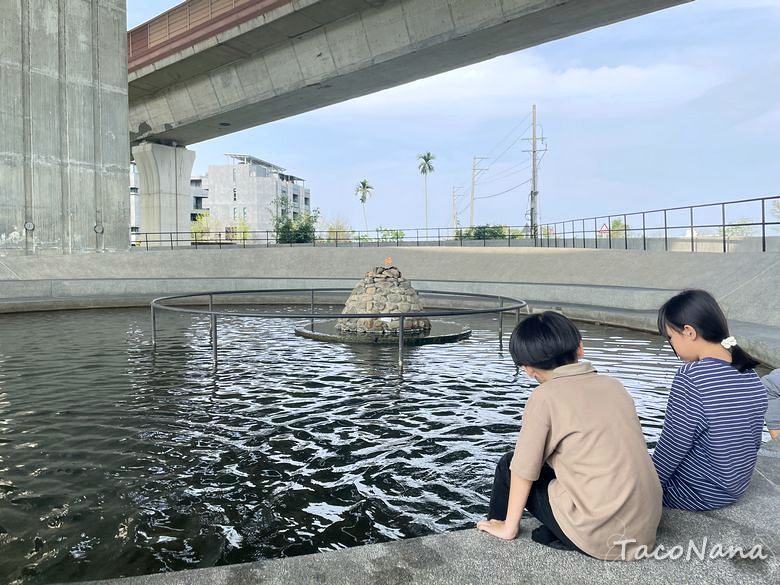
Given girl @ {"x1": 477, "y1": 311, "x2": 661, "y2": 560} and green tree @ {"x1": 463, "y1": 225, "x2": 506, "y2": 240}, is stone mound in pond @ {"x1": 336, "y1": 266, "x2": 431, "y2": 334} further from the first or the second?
green tree @ {"x1": 463, "y1": 225, "x2": 506, "y2": 240}

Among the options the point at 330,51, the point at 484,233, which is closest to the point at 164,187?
the point at 330,51

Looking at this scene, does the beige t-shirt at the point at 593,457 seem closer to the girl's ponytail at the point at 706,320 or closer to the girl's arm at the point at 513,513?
the girl's arm at the point at 513,513

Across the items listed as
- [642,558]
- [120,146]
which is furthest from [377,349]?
[120,146]

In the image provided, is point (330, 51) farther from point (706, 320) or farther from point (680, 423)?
point (680, 423)

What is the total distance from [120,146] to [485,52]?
16.7 meters

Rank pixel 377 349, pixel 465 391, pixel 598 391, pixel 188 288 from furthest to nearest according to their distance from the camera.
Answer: pixel 188 288 → pixel 377 349 → pixel 465 391 → pixel 598 391

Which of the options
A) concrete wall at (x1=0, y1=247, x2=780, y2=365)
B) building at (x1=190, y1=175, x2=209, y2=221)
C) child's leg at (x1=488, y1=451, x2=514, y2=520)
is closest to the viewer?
child's leg at (x1=488, y1=451, x2=514, y2=520)

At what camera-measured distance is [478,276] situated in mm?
24703

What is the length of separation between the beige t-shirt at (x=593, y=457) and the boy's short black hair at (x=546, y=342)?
81 millimetres

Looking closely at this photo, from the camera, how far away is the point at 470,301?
66.8ft

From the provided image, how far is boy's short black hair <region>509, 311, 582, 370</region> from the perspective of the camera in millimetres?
2840

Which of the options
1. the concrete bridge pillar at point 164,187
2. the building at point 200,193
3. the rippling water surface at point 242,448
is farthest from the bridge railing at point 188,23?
the building at point 200,193

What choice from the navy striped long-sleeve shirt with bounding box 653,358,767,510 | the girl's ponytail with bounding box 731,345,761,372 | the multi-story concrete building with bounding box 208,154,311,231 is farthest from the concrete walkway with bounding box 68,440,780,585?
the multi-story concrete building with bounding box 208,154,311,231

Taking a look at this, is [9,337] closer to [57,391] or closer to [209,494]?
[57,391]
